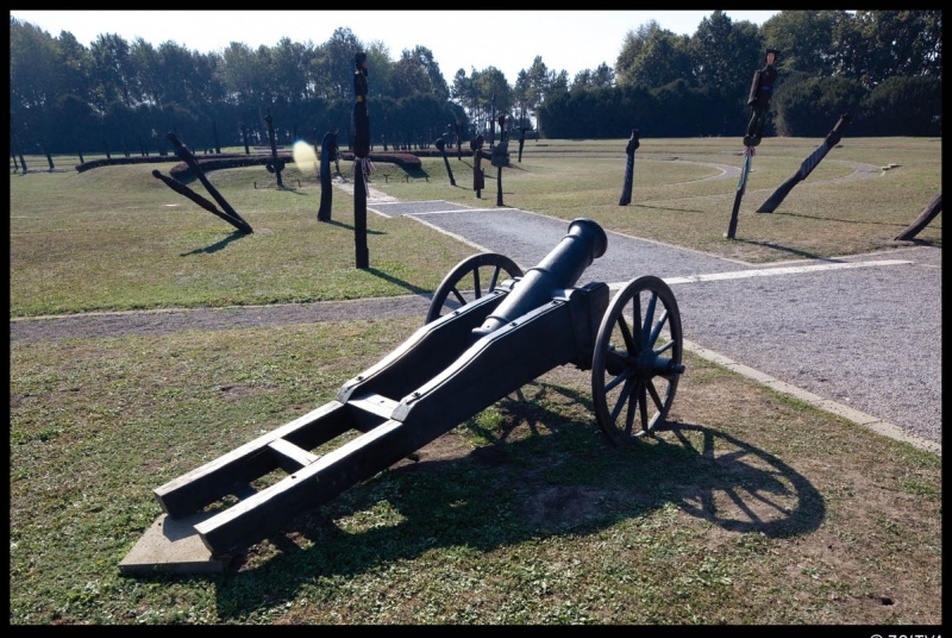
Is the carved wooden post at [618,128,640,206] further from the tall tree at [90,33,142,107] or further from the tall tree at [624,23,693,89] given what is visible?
the tall tree at [90,33,142,107]

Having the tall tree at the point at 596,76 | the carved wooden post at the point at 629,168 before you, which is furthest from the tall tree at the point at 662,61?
the carved wooden post at the point at 629,168

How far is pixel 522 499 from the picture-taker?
11.1ft

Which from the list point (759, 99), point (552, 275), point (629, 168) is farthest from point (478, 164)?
point (552, 275)

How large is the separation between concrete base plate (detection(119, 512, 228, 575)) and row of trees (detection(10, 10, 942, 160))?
111 feet

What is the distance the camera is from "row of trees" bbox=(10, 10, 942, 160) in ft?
147

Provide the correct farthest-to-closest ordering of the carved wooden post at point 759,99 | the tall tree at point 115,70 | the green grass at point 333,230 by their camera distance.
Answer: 1. the tall tree at point 115,70
2. the carved wooden post at point 759,99
3. the green grass at point 333,230

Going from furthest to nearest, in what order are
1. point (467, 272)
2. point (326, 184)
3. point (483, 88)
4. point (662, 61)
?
1. point (483, 88)
2. point (662, 61)
3. point (326, 184)
4. point (467, 272)

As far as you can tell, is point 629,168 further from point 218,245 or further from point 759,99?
point 218,245

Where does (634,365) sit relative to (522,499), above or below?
above

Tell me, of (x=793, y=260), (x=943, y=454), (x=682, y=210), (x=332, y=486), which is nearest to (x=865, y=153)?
(x=682, y=210)

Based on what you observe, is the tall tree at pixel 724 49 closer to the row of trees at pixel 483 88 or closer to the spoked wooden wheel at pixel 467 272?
the row of trees at pixel 483 88

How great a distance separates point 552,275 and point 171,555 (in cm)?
268

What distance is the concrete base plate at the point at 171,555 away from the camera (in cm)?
280

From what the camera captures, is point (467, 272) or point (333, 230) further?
point (333, 230)
